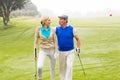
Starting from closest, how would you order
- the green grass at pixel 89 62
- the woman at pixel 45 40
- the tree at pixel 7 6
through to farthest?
the woman at pixel 45 40 → the green grass at pixel 89 62 → the tree at pixel 7 6

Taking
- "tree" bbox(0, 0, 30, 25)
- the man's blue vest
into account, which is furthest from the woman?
"tree" bbox(0, 0, 30, 25)

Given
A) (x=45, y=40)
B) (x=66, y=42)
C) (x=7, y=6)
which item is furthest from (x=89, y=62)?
(x=7, y=6)

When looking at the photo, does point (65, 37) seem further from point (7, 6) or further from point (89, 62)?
point (7, 6)

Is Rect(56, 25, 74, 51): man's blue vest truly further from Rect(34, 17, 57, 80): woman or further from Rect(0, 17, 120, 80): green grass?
Rect(0, 17, 120, 80): green grass

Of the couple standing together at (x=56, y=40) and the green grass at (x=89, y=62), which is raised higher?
→ the couple standing together at (x=56, y=40)

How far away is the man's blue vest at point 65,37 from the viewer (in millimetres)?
13109

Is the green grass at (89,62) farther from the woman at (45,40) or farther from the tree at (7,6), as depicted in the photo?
the tree at (7,6)

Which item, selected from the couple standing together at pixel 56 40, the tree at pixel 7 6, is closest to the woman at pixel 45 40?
the couple standing together at pixel 56 40

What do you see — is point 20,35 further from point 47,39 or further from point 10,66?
point 47,39

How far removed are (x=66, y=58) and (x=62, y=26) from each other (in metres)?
1.21

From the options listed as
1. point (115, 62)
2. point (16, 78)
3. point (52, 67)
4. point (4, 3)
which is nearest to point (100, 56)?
point (115, 62)

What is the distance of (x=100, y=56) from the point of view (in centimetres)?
2492

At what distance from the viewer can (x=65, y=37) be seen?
13.2 m

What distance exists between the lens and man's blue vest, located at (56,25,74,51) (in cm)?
1311
